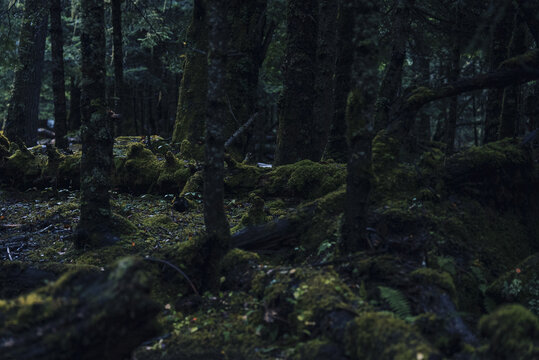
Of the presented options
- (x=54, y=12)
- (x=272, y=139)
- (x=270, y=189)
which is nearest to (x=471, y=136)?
(x=272, y=139)

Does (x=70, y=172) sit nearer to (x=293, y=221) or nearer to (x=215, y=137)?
(x=215, y=137)

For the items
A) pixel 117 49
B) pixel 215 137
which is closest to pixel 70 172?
pixel 117 49

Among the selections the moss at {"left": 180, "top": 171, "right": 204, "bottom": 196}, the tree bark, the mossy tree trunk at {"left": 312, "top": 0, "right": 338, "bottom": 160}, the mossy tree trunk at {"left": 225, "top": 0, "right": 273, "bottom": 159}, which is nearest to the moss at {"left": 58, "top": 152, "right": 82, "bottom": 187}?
the moss at {"left": 180, "top": 171, "right": 204, "bottom": 196}

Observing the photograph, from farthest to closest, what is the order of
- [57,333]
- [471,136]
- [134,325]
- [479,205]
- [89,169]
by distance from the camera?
[471,136]
[89,169]
[479,205]
[134,325]
[57,333]

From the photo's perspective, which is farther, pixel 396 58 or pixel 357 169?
pixel 396 58

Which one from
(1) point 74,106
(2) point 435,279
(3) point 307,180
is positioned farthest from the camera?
(1) point 74,106

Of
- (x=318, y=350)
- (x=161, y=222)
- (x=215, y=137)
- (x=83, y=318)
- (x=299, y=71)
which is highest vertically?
(x=299, y=71)

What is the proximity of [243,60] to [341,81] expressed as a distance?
3.40 metres

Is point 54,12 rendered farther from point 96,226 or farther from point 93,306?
point 93,306

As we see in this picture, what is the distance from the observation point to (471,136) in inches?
1160

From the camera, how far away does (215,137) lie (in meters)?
6.05

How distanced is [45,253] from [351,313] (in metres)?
6.06

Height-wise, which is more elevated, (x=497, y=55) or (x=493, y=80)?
(x=497, y=55)

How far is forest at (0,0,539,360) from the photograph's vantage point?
11.6 ft
